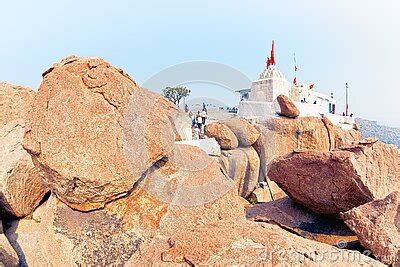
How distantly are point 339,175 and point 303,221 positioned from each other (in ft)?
3.50

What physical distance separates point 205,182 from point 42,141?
1.74 meters

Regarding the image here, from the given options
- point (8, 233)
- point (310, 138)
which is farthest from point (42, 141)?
point (310, 138)

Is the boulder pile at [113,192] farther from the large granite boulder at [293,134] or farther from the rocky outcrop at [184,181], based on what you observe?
the large granite boulder at [293,134]

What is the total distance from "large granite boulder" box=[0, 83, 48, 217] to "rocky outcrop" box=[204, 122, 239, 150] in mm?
9339

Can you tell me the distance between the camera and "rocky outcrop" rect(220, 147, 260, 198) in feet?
43.6

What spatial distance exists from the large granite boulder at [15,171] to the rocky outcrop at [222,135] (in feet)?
30.6

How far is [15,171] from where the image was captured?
397 cm

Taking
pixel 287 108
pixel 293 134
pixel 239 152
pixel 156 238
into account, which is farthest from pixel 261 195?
pixel 156 238

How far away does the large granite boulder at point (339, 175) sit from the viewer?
456cm

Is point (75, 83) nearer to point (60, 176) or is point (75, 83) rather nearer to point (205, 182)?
point (60, 176)

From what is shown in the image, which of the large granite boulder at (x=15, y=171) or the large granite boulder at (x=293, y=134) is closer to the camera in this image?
the large granite boulder at (x=15, y=171)

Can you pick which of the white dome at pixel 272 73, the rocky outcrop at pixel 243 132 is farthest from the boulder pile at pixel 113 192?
the white dome at pixel 272 73

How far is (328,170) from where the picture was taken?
477cm

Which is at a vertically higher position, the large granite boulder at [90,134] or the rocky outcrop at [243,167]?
the large granite boulder at [90,134]
